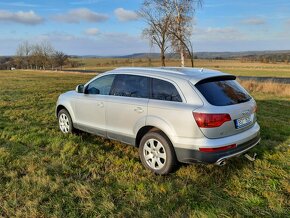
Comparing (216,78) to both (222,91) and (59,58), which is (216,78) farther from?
(59,58)

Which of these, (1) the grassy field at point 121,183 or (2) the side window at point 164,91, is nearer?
(1) the grassy field at point 121,183

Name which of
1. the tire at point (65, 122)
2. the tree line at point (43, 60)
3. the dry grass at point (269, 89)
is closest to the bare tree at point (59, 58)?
the tree line at point (43, 60)

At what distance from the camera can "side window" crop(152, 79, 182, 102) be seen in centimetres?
452

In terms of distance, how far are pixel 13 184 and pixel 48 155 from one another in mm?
1252

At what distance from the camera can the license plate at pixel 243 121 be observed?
4.50 m

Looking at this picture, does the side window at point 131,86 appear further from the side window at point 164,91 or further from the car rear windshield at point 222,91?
the car rear windshield at point 222,91

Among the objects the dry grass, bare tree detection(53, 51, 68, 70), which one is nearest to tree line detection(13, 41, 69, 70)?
bare tree detection(53, 51, 68, 70)

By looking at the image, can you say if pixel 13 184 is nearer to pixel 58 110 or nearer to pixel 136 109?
pixel 136 109

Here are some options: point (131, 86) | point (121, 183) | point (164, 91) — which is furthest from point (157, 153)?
point (131, 86)

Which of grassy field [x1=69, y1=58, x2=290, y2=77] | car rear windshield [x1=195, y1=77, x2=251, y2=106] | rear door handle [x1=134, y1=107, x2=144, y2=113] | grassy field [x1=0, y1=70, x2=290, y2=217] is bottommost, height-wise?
grassy field [x1=0, y1=70, x2=290, y2=217]

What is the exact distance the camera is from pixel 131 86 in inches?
207

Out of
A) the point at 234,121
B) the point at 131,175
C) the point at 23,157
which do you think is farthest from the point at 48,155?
the point at 234,121

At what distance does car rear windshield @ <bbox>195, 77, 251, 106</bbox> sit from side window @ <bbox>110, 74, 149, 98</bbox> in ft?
3.20

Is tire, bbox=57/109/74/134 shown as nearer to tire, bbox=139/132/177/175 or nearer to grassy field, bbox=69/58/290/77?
tire, bbox=139/132/177/175
